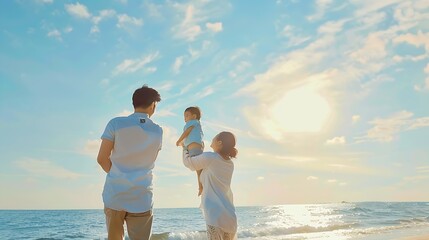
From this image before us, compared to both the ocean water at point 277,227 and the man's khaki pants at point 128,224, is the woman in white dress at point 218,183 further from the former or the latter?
the ocean water at point 277,227

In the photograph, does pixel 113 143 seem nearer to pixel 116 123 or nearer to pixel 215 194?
pixel 116 123

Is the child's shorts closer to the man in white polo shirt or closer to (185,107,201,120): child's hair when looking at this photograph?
(185,107,201,120): child's hair

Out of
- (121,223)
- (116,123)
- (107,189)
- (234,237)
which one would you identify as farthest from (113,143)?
(234,237)

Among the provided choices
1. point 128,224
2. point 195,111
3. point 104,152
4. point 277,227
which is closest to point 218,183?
point 195,111

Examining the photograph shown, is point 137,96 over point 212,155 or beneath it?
over

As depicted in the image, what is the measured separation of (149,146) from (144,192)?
345mm

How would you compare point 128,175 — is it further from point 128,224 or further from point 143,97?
point 143,97

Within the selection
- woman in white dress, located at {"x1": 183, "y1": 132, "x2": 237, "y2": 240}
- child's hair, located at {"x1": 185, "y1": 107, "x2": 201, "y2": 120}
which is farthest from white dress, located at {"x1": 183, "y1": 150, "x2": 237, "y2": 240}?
child's hair, located at {"x1": 185, "y1": 107, "x2": 201, "y2": 120}

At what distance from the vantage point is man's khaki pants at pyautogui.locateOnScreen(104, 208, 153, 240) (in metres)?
3.12

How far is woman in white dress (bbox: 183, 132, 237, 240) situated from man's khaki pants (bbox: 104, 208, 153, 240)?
114 cm

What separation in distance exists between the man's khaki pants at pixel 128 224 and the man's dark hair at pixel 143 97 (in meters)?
0.83

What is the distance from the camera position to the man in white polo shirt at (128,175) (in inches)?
121

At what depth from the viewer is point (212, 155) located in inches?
165

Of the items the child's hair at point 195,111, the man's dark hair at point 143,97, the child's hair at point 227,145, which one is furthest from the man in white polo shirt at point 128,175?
the child's hair at point 195,111
